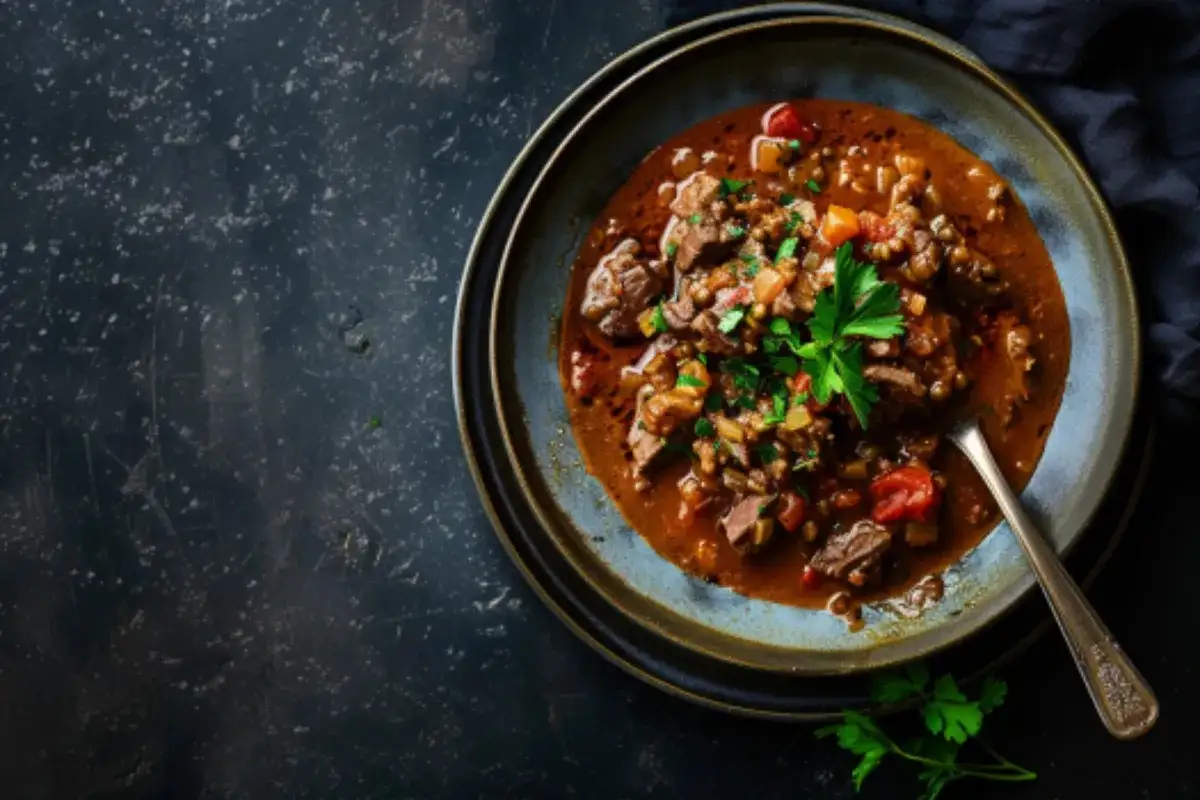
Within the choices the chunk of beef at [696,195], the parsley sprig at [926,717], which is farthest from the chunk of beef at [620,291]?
the parsley sprig at [926,717]

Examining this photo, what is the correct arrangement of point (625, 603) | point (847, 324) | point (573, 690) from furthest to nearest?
point (573, 690)
point (625, 603)
point (847, 324)

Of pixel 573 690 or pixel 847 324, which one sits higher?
pixel 847 324

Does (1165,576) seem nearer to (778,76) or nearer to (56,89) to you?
(778,76)

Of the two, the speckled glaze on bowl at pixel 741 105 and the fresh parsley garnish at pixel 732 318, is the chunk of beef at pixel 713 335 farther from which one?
the speckled glaze on bowl at pixel 741 105

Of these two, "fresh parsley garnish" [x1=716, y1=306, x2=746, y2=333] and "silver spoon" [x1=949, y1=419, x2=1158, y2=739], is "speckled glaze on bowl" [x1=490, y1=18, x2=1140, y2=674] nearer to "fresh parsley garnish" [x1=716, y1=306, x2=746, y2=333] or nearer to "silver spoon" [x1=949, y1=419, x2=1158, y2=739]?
"silver spoon" [x1=949, y1=419, x2=1158, y2=739]

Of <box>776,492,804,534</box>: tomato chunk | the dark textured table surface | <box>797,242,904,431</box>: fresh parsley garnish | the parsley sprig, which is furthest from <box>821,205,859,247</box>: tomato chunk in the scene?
the parsley sprig

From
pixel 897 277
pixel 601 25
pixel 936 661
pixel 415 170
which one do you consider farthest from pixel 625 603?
pixel 601 25
